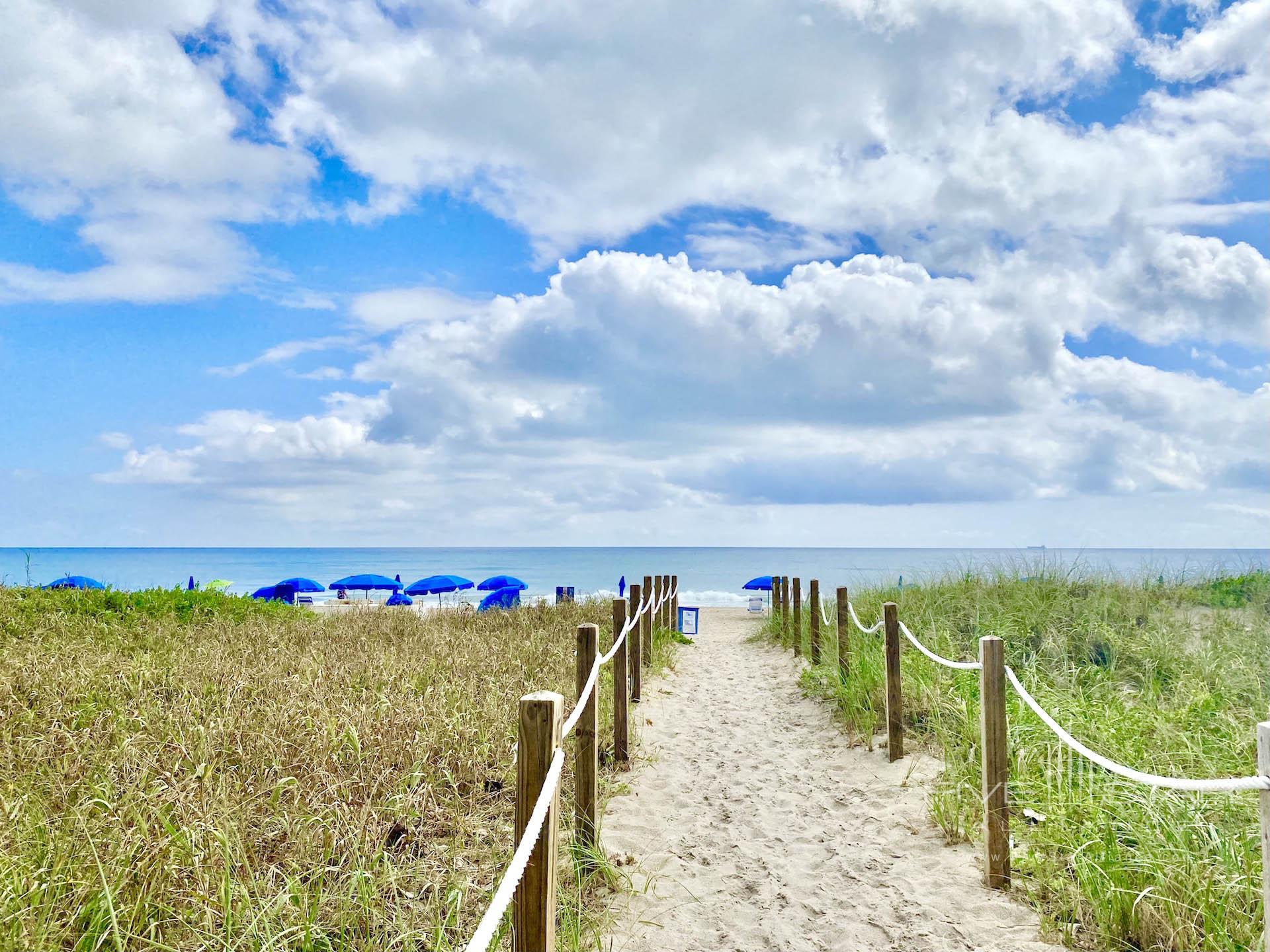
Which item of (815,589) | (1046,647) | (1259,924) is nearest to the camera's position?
(1259,924)

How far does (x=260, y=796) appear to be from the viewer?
439 cm

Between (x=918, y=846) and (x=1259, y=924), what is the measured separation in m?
1.91

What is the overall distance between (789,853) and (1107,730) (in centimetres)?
244

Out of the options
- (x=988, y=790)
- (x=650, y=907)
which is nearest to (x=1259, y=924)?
(x=988, y=790)

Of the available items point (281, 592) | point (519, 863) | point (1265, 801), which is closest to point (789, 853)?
point (1265, 801)

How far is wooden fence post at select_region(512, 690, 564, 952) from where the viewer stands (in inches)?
102

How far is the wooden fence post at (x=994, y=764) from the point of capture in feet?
14.0

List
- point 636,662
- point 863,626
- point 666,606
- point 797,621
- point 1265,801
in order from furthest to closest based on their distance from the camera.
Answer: point 666,606 → point 797,621 → point 636,662 → point 863,626 → point 1265,801

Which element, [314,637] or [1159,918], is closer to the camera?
[1159,918]

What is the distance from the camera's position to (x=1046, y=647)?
351 inches

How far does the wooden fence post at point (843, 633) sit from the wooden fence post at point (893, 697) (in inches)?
90.0

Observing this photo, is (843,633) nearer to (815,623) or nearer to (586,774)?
(815,623)

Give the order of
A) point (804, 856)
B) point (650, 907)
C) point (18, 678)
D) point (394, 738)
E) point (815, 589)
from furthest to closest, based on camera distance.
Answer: point (815, 589), point (18, 678), point (394, 738), point (804, 856), point (650, 907)

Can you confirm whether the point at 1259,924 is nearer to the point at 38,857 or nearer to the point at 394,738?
the point at 394,738
